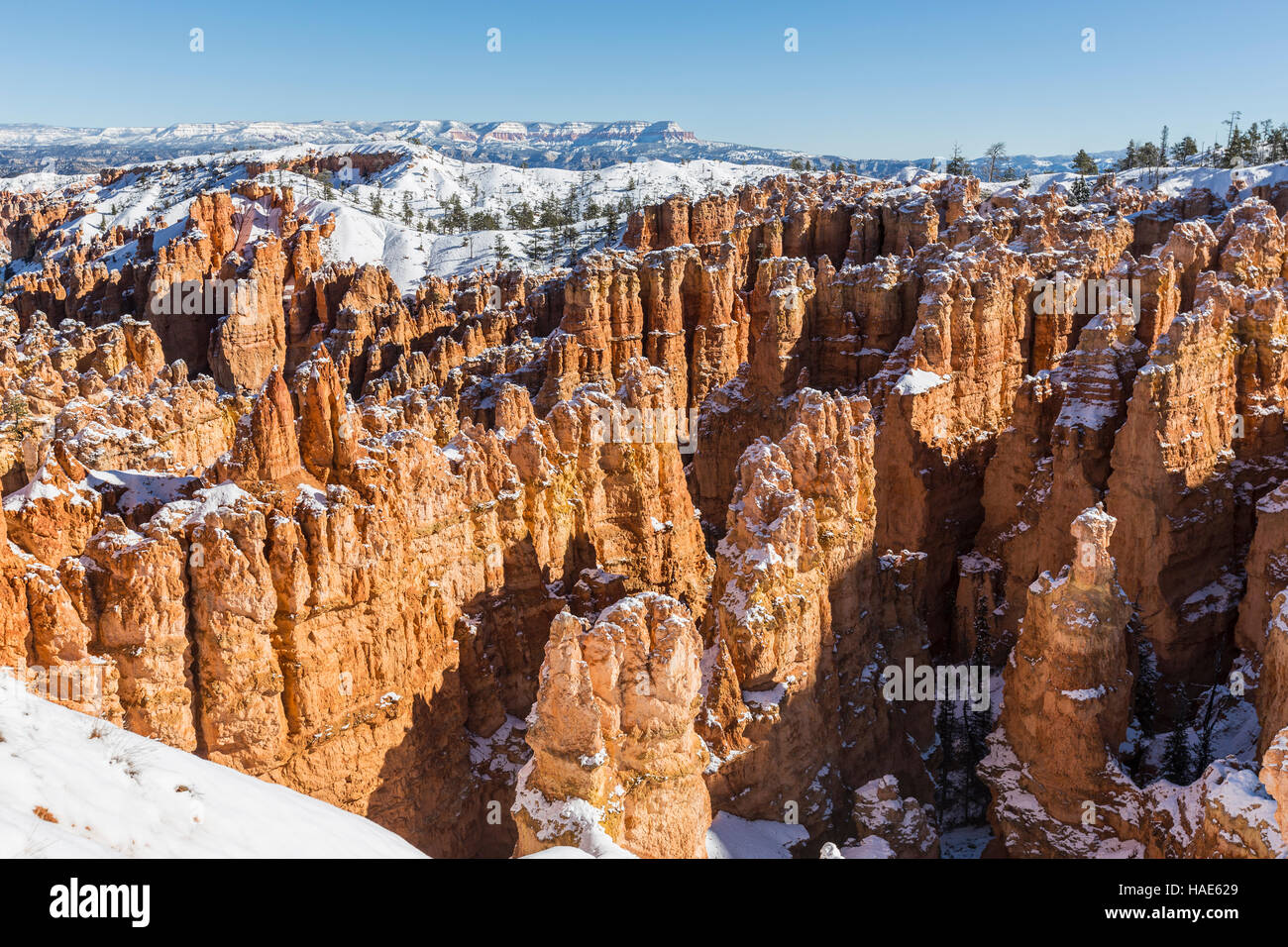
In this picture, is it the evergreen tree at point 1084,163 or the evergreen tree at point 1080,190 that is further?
the evergreen tree at point 1084,163

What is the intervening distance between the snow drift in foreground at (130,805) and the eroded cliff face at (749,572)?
4.93m

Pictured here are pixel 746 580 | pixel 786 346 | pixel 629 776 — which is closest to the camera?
pixel 629 776

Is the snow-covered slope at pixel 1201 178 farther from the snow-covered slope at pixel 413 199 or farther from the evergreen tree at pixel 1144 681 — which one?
the evergreen tree at pixel 1144 681

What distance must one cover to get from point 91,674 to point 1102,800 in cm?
2167

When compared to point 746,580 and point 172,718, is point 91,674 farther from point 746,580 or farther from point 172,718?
point 746,580

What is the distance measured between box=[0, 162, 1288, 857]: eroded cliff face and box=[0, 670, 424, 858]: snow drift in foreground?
4.93 m

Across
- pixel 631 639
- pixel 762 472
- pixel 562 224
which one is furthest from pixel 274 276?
pixel 631 639

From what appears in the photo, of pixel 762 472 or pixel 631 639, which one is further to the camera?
pixel 762 472

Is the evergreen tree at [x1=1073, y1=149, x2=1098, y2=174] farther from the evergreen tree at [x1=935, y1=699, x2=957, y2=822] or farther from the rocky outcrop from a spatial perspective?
the rocky outcrop

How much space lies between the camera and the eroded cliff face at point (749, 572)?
16484 millimetres

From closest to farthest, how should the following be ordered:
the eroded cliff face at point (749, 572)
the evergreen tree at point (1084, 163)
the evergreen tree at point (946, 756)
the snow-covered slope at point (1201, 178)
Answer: the eroded cliff face at point (749, 572) < the evergreen tree at point (946, 756) < the snow-covered slope at point (1201, 178) < the evergreen tree at point (1084, 163)

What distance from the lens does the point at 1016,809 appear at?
72.4 ft

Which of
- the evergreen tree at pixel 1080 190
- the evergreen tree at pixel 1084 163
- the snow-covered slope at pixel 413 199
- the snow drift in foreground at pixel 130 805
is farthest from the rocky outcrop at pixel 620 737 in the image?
the evergreen tree at pixel 1084 163
